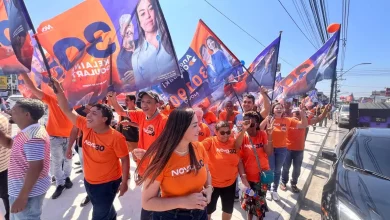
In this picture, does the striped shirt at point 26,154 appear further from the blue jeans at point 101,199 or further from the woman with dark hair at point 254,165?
the woman with dark hair at point 254,165

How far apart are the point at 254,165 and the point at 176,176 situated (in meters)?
1.67

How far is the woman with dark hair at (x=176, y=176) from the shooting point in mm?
1575

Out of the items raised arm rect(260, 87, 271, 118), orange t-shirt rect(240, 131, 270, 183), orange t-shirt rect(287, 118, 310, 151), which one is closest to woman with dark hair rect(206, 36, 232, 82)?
raised arm rect(260, 87, 271, 118)

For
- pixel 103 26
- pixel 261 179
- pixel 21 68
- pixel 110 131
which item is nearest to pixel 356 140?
pixel 261 179

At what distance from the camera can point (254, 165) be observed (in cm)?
303

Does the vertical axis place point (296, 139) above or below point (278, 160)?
above

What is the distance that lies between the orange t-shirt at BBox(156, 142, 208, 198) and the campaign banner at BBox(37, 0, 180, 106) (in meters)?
1.34

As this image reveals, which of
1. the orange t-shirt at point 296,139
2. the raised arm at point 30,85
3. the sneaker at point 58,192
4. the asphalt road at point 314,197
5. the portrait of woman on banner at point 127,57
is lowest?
the asphalt road at point 314,197

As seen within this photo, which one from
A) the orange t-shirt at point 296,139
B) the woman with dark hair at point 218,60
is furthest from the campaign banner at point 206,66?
the orange t-shirt at point 296,139

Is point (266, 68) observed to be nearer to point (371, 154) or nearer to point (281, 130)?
point (281, 130)

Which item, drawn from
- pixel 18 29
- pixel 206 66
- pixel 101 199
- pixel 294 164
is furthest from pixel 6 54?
pixel 294 164

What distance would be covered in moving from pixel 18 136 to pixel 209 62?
2.99 metres

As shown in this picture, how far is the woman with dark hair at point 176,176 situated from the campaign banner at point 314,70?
12.5 feet

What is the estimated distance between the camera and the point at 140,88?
9.07 feet
